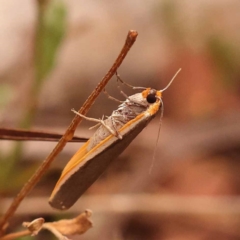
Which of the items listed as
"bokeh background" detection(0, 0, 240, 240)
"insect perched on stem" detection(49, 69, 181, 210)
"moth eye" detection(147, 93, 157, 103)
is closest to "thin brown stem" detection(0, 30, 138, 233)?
"insect perched on stem" detection(49, 69, 181, 210)

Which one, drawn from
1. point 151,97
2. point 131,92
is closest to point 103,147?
point 151,97

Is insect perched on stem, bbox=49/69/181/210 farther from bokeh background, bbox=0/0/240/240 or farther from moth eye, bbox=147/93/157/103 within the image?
bokeh background, bbox=0/0/240/240

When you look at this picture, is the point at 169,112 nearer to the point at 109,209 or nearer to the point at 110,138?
the point at 109,209

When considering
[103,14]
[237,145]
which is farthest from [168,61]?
[237,145]

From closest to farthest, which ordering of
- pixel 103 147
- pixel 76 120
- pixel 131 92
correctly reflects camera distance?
pixel 76 120 → pixel 103 147 → pixel 131 92

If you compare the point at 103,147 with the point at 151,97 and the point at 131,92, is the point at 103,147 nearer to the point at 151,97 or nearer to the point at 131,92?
the point at 151,97

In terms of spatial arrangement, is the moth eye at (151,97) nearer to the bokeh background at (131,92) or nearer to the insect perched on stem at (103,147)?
the insect perched on stem at (103,147)
